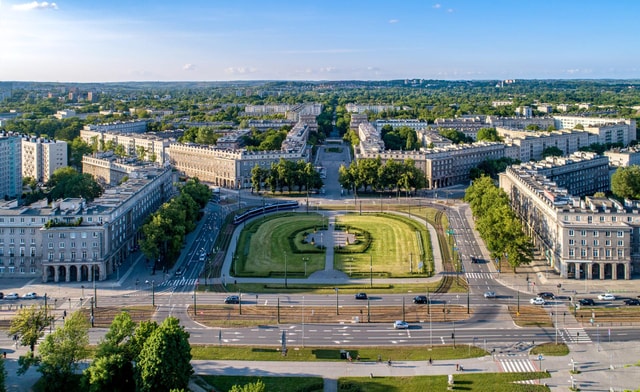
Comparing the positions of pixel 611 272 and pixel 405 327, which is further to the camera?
pixel 611 272

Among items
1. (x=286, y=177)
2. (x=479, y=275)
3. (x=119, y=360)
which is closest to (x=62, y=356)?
(x=119, y=360)

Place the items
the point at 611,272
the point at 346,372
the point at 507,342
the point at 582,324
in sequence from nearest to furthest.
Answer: the point at 346,372 → the point at 507,342 → the point at 582,324 → the point at 611,272

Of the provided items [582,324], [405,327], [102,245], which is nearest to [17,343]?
[102,245]

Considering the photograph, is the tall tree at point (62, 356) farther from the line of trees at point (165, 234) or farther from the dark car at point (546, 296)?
the dark car at point (546, 296)

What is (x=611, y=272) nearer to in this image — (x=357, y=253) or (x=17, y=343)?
(x=357, y=253)

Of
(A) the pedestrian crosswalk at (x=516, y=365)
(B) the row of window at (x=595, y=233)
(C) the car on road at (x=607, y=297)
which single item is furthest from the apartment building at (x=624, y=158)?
(A) the pedestrian crosswalk at (x=516, y=365)

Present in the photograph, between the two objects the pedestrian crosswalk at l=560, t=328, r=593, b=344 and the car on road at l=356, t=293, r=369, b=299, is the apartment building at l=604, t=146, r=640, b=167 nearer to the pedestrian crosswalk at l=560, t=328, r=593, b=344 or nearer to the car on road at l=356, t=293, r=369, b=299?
the pedestrian crosswalk at l=560, t=328, r=593, b=344
